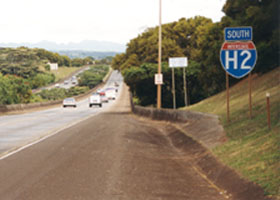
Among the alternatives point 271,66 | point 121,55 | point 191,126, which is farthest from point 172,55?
point 191,126

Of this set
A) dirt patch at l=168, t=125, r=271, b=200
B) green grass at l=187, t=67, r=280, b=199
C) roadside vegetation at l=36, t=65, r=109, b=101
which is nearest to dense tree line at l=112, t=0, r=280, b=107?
green grass at l=187, t=67, r=280, b=199

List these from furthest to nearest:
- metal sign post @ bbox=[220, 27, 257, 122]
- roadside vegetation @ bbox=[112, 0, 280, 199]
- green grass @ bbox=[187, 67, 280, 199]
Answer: metal sign post @ bbox=[220, 27, 257, 122], roadside vegetation @ bbox=[112, 0, 280, 199], green grass @ bbox=[187, 67, 280, 199]

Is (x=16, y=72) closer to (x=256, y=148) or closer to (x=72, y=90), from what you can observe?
(x=72, y=90)

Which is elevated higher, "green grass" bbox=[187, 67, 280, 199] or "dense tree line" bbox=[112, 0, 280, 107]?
"dense tree line" bbox=[112, 0, 280, 107]

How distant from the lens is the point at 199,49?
62.2 meters

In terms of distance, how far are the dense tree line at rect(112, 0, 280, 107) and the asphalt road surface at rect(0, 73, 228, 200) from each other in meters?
19.9

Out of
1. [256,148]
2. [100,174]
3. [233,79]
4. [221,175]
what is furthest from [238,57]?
[233,79]

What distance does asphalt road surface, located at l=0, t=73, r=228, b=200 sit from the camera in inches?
333

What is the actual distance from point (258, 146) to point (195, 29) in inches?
2449

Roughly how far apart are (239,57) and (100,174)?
658 centimetres

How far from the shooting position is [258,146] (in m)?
11.3

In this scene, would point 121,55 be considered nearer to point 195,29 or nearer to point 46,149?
point 195,29

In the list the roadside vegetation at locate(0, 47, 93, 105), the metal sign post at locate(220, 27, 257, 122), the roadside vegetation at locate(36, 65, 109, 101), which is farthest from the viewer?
the roadside vegetation at locate(36, 65, 109, 101)

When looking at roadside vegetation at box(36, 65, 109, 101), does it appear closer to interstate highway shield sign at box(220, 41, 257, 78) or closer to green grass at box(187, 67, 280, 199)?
green grass at box(187, 67, 280, 199)
